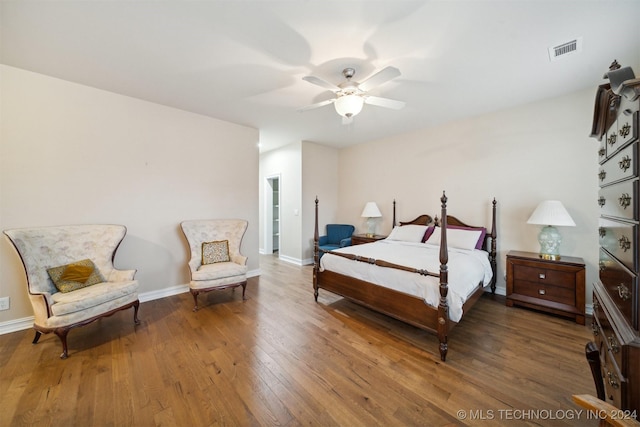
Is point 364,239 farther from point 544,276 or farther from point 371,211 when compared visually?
point 544,276

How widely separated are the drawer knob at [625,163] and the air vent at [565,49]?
176 cm

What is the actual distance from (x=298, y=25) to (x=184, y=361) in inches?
117

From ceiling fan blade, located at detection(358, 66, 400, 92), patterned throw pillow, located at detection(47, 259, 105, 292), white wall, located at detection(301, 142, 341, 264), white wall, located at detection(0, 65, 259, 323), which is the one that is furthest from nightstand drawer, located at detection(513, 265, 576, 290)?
patterned throw pillow, located at detection(47, 259, 105, 292)

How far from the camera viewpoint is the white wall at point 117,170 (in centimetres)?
252

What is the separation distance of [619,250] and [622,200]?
0.22 metres

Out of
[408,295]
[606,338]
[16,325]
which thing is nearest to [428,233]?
[408,295]

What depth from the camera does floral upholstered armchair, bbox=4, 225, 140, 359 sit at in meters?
2.11

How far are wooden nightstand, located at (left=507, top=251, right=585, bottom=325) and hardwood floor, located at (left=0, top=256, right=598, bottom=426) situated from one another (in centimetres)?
15

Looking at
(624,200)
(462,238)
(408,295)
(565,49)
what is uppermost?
(565,49)

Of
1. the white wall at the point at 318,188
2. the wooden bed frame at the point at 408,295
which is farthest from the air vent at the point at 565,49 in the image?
the white wall at the point at 318,188

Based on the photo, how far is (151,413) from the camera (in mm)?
1532

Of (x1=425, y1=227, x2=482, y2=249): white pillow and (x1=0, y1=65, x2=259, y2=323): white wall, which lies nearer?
(x1=0, y1=65, x2=259, y2=323): white wall

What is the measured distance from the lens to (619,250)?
41.4 inches

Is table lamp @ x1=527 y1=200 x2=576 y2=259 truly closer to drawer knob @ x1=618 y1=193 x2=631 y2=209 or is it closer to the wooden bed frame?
the wooden bed frame
